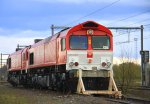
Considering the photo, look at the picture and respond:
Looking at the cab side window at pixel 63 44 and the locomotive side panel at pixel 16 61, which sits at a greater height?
the cab side window at pixel 63 44

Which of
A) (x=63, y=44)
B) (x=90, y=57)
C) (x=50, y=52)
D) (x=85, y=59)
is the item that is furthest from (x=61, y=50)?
(x=50, y=52)

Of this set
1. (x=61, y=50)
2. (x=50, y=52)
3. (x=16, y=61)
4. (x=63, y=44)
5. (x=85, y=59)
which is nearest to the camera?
(x=85, y=59)

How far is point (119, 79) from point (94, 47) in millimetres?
9259

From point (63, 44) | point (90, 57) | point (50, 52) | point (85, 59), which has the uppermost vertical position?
point (63, 44)

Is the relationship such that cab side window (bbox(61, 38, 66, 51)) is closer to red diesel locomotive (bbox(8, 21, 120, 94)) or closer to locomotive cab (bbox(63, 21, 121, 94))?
red diesel locomotive (bbox(8, 21, 120, 94))

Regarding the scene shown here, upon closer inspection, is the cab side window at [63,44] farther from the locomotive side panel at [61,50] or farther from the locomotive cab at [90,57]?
the locomotive cab at [90,57]

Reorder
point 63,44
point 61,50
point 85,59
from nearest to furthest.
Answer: point 85,59, point 63,44, point 61,50

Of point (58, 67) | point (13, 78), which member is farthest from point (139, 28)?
point (58, 67)

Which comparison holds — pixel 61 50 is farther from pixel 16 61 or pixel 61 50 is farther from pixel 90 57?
pixel 16 61

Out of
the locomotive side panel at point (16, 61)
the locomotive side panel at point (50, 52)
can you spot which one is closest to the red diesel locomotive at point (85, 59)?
the locomotive side panel at point (50, 52)

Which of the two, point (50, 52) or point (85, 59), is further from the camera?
point (50, 52)

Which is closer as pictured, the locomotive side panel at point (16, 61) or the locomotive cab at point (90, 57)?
the locomotive cab at point (90, 57)

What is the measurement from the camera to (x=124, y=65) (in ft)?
97.7

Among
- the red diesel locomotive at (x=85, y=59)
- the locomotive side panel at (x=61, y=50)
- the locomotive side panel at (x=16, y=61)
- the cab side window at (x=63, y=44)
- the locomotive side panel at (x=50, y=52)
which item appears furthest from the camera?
the locomotive side panel at (x=16, y=61)
